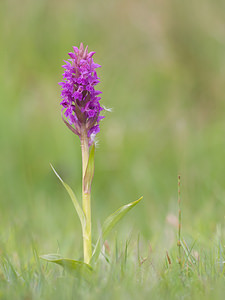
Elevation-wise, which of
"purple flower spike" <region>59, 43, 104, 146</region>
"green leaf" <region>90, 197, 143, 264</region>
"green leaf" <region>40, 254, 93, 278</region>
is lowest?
"green leaf" <region>40, 254, 93, 278</region>

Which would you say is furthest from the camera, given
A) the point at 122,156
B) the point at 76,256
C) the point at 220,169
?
the point at 122,156

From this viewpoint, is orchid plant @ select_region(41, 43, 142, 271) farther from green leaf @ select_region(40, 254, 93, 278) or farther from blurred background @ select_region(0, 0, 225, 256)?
blurred background @ select_region(0, 0, 225, 256)

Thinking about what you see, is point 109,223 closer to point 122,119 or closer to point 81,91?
point 81,91

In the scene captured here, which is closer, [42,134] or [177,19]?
[42,134]

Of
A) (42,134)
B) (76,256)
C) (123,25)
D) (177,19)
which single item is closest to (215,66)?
A: (177,19)

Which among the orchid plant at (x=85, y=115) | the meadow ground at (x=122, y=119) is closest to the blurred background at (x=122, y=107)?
the meadow ground at (x=122, y=119)

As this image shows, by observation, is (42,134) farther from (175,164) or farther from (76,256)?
(76,256)

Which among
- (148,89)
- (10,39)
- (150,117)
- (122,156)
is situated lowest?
(122,156)

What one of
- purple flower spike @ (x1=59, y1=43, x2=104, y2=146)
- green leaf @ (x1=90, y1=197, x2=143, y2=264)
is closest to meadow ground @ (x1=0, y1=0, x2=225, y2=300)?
green leaf @ (x1=90, y1=197, x2=143, y2=264)
